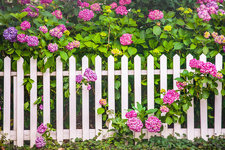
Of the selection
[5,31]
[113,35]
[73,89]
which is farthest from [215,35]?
[5,31]

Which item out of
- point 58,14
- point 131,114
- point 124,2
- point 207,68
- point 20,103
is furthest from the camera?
point 124,2

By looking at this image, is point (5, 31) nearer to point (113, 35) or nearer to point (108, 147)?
point (113, 35)

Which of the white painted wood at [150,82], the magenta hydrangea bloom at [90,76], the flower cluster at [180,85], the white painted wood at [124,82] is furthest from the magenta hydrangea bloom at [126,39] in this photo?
the flower cluster at [180,85]

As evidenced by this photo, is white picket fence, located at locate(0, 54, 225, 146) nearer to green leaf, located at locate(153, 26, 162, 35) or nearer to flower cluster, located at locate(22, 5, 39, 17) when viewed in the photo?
green leaf, located at locate(153, 26, 162, 35)

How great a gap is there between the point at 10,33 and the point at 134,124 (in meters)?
1.71

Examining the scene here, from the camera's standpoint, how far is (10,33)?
3.14 m

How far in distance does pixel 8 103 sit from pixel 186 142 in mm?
2124

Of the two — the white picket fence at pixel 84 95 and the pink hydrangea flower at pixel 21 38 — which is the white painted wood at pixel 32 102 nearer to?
the white picket fence at pixel 84 95

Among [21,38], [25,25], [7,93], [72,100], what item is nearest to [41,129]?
[72,100]

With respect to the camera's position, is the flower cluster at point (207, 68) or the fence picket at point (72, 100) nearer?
the flower cluster at point (207, 68)

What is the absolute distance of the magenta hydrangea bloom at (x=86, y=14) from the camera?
11.2 ft

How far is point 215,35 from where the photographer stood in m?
3.28

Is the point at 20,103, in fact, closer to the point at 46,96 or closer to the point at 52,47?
the point at 46,96

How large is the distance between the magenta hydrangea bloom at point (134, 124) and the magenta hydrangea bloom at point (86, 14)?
1.34m
